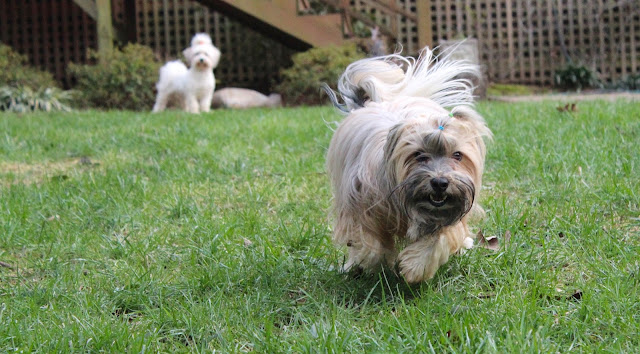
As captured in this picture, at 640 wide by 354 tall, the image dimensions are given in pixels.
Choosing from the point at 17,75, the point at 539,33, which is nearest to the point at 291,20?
the point at 17,75

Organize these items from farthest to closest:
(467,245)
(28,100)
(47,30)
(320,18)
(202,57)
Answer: (47,30) → (320,18) → (28,100) → (202,57) → (467,245)

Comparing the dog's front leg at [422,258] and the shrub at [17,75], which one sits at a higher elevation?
the shrub at [17,75]

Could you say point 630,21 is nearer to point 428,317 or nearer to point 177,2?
point 177,2

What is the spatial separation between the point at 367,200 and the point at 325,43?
10354 millimetres

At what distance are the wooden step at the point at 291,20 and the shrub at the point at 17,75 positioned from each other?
3391mm

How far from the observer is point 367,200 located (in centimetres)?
330

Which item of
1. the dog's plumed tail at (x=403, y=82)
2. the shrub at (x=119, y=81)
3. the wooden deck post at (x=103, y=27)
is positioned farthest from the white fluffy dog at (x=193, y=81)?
the dog's plumed tail at (x=403, y=82)

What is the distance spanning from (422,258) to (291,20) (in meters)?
10.6

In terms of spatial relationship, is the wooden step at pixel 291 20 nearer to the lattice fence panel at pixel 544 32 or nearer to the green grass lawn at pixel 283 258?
the lattice fence panel at pixel 544 32

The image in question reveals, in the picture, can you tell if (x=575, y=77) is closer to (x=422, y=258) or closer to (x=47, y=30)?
(x=47, y=30)

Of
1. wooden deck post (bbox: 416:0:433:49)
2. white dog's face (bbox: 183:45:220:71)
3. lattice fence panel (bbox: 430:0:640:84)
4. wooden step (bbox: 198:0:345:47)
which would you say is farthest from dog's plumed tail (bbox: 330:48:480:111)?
lattice fence panel (bbox: 430:0:640:84)

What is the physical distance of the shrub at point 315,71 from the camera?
12398 millimetres

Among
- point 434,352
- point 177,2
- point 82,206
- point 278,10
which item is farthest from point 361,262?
point 177,2

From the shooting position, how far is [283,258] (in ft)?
12.5
